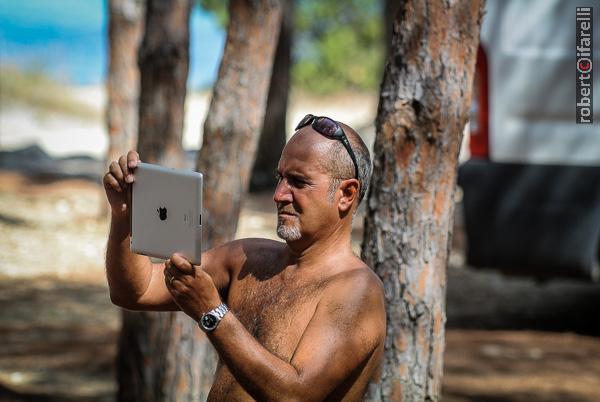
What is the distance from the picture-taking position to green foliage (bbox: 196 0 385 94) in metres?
32.7

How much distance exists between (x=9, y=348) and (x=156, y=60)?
2.55 m

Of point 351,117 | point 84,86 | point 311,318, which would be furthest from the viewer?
point 84,86

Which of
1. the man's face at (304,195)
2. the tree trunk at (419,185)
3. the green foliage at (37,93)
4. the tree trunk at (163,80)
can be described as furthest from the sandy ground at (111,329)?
the green foliage at (37,93)

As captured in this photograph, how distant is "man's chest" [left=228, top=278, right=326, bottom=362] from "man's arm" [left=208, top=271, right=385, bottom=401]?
11 cm

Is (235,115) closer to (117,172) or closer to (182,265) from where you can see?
(117,172)

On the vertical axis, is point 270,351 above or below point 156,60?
below

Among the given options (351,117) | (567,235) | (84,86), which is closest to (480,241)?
(567,235)

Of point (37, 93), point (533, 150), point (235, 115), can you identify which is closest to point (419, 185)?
point (235, 115)

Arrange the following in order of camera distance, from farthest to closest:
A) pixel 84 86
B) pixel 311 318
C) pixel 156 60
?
pixel 84 86 < pixel 156 60 < pixel 311 318

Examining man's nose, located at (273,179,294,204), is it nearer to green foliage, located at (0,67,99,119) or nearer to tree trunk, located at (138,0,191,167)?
tree trunk, located at (138,0,191,167)

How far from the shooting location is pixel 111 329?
7598mm

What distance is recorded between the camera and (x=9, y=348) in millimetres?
7012

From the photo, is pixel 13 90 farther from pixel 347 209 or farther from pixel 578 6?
pixel 347 209

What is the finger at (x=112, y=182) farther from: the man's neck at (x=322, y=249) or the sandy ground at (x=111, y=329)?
the sandy ground at (x=111, y=329)
